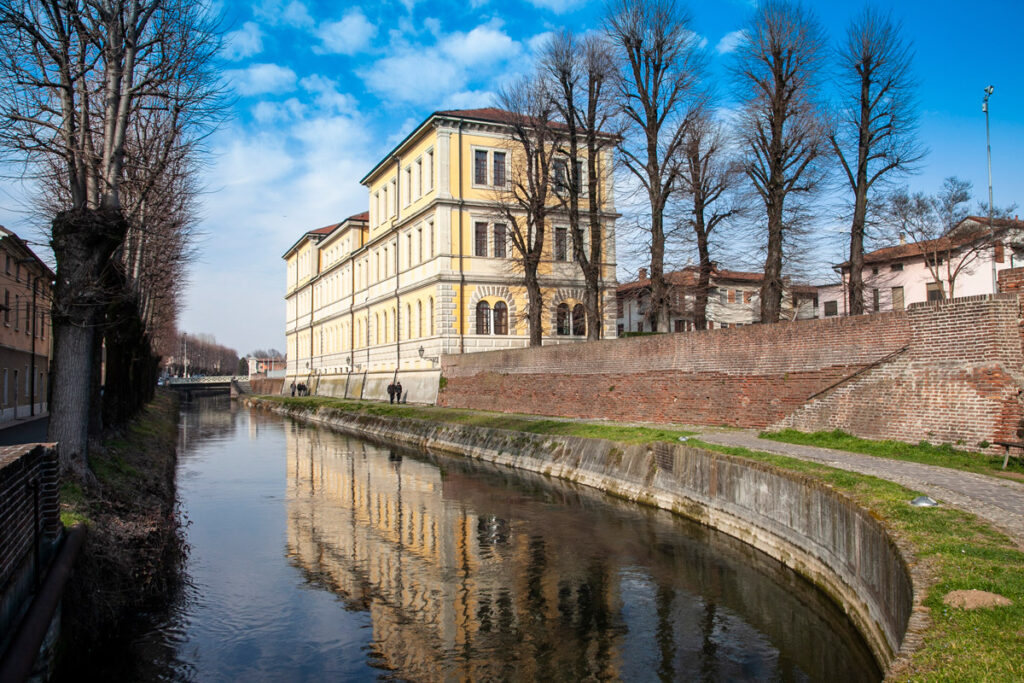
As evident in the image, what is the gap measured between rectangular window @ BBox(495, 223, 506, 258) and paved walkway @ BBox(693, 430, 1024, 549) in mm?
27032

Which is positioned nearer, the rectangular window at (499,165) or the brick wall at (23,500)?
the brick wall at (23,500)

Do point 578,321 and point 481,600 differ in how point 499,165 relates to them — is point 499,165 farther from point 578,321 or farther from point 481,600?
point 481,600

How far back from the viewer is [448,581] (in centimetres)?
1002

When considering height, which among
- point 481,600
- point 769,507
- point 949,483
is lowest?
point 481,600

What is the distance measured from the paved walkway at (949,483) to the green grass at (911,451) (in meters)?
0.34

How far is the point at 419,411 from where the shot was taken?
32.3m

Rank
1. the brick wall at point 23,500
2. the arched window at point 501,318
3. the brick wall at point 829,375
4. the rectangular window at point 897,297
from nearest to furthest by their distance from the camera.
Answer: the brick wall at point 23,500
the brick wall at point 829,375
the arched window at point 501,318
the rectangular window at point 897,297

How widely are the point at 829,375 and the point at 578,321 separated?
81.1 feet

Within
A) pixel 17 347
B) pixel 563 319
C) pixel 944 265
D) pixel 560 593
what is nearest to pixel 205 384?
pixel 17 347

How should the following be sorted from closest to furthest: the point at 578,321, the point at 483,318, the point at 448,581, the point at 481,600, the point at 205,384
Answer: the point at 481,600
the point at 448,581
the point at 483,318
the point at 578,321
the point at 205,384

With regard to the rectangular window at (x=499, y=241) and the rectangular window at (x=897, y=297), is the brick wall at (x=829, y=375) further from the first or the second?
the rectangular window at (x=897, y=297)

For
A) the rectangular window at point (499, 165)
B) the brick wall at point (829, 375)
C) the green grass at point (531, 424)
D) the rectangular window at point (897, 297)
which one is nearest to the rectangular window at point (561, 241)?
the rectangular window at point (499, 165)

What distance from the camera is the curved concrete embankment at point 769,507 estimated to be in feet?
22.9

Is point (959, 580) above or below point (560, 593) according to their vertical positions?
above
